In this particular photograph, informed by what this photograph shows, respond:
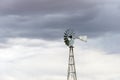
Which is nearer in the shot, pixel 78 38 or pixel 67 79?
pixel 67 79

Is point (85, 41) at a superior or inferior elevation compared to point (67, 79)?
superior

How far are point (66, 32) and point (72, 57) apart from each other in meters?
8.37

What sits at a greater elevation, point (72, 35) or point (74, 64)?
point (72, 35)

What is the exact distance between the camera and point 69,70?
314ft

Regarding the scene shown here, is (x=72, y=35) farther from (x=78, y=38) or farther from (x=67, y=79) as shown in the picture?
(x=67, y=79)

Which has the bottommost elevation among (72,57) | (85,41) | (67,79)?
(67,79)

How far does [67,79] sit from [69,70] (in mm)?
3227

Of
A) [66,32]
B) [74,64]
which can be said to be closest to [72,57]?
[74,64]

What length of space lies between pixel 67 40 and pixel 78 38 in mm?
3882

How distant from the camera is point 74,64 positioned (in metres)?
96.4

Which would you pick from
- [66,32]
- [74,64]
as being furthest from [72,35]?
[74,64]

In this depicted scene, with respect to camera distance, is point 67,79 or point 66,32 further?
point 66,32

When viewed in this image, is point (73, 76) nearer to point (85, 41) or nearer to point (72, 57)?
point (72, 57)

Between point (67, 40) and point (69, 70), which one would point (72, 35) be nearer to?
point (67, 40)
